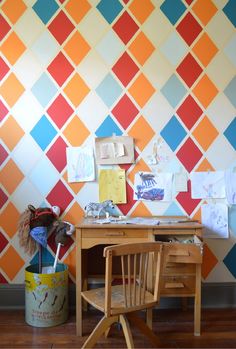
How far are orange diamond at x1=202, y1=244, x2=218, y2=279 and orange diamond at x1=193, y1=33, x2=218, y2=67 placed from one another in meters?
1.53

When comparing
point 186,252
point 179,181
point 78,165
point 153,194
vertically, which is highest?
point 78,165

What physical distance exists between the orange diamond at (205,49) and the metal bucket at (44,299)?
203 cm

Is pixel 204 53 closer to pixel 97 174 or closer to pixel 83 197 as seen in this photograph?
pixel 97 174

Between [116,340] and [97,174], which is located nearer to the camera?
[116,340]

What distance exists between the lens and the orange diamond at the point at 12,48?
2.75 meters

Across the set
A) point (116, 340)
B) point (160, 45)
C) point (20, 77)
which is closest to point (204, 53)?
point (160, 45)

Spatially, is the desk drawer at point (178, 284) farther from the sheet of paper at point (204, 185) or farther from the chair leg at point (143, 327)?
the sheet of paper at point (204, 185)

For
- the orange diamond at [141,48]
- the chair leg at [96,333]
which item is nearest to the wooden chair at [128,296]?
the chair leg at [96,333]

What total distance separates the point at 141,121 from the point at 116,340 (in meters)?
1.63

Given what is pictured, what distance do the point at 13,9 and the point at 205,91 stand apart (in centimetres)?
170

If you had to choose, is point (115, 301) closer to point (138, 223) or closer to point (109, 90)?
point (138, 223)

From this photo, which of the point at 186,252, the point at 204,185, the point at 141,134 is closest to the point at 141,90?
the point at 141,134

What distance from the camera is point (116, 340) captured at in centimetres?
220

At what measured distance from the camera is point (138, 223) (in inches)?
95.2
